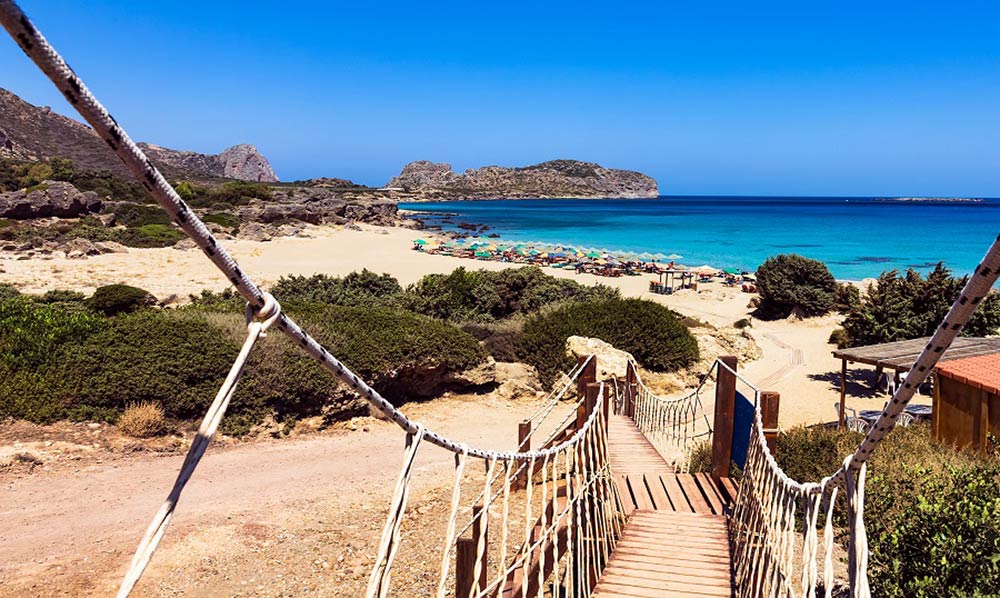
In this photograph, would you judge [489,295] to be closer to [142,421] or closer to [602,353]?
[602,353]

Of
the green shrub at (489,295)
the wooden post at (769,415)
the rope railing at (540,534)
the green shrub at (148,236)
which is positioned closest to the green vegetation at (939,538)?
the wooden post at (769,415)

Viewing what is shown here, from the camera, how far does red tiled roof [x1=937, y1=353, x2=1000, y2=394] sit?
294 inches

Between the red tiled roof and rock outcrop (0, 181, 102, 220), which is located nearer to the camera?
the red tiled roof

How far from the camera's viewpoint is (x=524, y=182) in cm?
17162

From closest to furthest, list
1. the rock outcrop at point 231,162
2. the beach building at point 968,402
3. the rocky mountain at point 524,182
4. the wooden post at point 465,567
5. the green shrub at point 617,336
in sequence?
the wooden post at point 465,567 → the beach building at point 968,402 → the green shrub at point 617,336 → the rock outcrop at point 231,162 → the rocky mountain at point 524,182

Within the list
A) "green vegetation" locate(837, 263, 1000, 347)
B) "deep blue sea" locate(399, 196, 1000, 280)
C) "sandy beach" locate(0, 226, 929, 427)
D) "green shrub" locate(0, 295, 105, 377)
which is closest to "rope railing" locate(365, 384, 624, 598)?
"green shrub" locate(0, 295, 105, 377)

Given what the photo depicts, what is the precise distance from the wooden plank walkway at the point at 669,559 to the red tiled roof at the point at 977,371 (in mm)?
4588

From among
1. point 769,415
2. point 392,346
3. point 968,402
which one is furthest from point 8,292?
point 968,402

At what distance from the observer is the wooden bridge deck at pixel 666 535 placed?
396 cm

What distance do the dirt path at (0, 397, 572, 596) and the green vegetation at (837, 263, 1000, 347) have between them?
33.0 feet

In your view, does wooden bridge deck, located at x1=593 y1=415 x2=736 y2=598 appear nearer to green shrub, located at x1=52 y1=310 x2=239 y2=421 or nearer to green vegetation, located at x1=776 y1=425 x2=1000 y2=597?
green vegetation, located at x1=776 y1=425 x2=1000 y2=597

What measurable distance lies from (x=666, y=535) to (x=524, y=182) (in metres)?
170

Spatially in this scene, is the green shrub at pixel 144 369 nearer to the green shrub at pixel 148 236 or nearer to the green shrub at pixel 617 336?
the green shrub at pixel 617 336

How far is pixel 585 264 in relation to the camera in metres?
32.3
